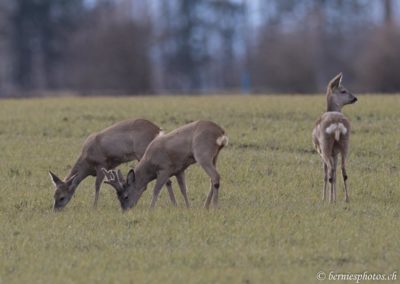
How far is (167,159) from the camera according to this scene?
15.5 metres

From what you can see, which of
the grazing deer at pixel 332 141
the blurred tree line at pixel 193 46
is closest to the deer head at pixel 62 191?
the grazing deer at pixel 332 141

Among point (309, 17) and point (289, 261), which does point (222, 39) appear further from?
point (289, 261)

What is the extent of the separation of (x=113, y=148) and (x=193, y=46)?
75883 millimetres

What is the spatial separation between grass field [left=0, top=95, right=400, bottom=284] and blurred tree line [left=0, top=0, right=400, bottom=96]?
2678 centimetres

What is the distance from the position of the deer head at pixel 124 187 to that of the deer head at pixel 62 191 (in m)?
0.63

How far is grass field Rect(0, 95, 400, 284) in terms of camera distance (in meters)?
11.3

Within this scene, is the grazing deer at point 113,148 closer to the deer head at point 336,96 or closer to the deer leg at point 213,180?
the deer leg at point 213,180

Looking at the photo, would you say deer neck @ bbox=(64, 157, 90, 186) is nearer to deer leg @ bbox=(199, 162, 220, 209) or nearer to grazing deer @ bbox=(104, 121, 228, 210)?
grazing deer @ bbox=(104, 121, 228, 210)

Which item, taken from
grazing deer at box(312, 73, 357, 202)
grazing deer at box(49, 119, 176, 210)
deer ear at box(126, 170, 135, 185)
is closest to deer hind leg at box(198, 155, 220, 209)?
deer ear at box(126, 170, 135, 185)

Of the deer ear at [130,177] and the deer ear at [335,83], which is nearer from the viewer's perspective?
the deer ear at [130,177]

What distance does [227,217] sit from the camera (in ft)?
45.8

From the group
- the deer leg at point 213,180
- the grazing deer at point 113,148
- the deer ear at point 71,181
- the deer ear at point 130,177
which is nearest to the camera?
the deer leg at point 213,180

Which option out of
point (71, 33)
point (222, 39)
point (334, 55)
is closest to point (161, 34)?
point (71, 33)

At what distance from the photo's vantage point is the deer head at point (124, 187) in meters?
15.3
